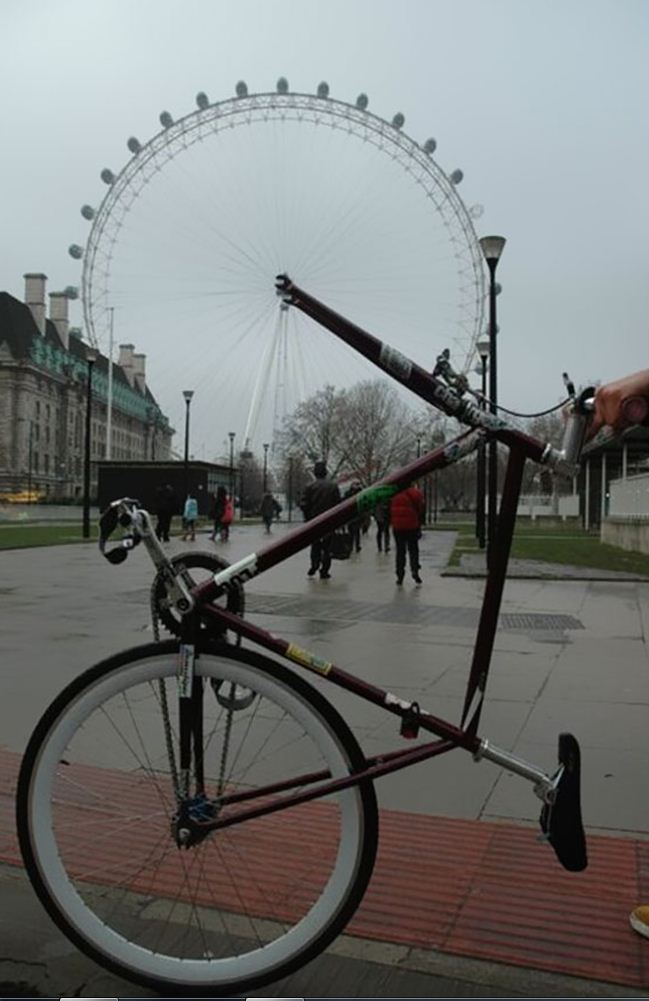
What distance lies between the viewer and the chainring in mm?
2609

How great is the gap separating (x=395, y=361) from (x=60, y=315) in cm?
13021

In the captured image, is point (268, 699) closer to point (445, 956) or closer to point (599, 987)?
point (445, 956)

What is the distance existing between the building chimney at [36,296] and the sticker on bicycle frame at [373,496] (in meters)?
121

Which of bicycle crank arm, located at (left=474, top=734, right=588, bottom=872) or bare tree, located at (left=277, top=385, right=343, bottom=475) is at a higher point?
bare tree, located at (left=277, top=385, right=343, bottom=475)

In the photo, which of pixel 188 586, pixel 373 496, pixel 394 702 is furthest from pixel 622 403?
pixel 188 586

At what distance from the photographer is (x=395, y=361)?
2713mm

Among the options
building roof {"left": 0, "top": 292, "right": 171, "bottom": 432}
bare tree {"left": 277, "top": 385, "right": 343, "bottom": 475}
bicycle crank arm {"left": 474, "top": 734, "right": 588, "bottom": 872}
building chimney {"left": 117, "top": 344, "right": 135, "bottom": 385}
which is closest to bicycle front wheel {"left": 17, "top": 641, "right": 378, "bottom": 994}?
bicycle crank arm {"left": 474, "top": 734, "right": 588, "bottom": 872}

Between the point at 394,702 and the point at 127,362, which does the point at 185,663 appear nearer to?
the point at 394,702

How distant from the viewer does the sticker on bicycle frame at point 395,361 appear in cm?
272

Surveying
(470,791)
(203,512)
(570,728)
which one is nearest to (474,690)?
(470,791)

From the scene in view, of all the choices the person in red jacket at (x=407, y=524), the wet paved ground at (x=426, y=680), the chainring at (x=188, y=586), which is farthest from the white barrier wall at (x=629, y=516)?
the chainring at (x=188, y=586)

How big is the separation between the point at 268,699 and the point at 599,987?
133 cm

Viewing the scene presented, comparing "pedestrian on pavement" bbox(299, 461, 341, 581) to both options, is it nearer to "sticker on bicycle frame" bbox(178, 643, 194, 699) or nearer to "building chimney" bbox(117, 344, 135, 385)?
"sticker on bicycle frame" bbox(178, 643, 194, 699)

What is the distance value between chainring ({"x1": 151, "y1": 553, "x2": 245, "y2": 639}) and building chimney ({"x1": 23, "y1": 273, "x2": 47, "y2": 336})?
120909mm
